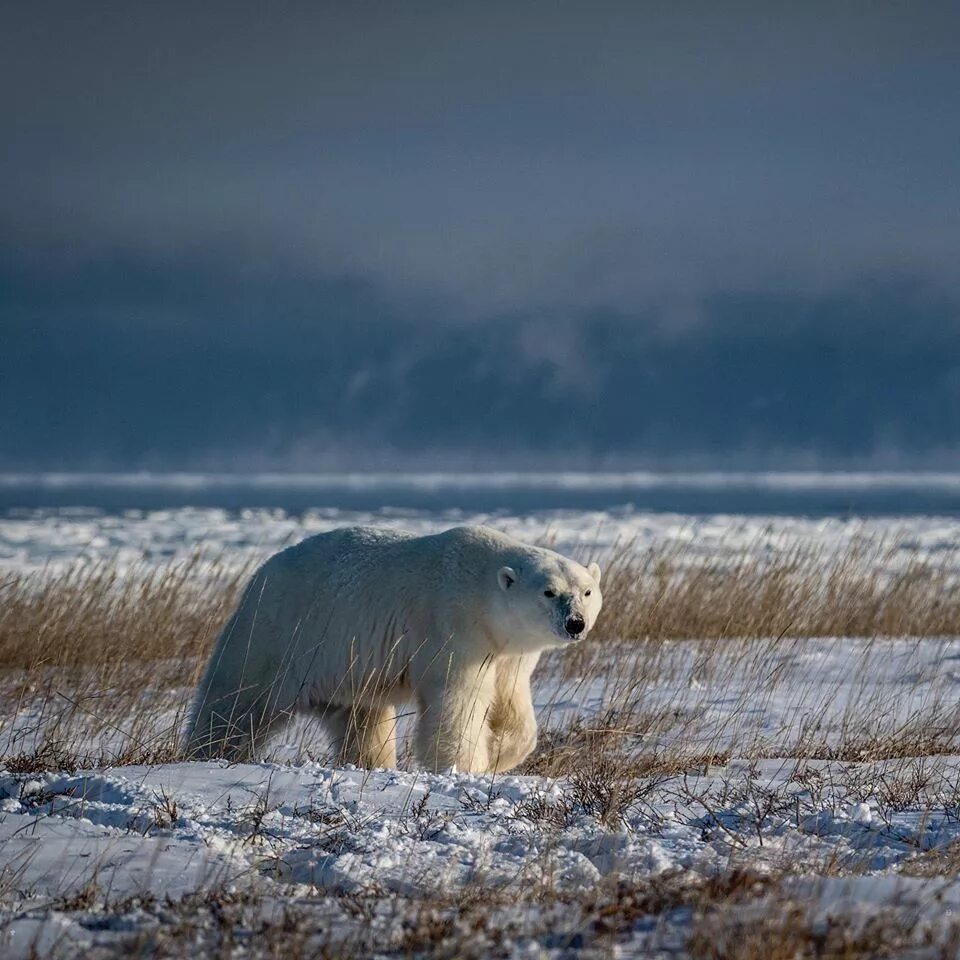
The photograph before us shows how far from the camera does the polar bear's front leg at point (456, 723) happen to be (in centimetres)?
502

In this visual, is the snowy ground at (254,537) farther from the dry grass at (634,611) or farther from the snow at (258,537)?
the dry grass at (634,611)

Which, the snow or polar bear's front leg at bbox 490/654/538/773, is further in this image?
the snow

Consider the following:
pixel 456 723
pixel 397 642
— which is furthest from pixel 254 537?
pixel 456 723

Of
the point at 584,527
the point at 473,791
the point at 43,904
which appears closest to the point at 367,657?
the point at 473,791

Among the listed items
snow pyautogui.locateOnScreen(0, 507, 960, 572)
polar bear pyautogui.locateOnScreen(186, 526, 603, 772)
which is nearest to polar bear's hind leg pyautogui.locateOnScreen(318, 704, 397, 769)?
polar bear pyautogui.locateOnScreen(186, 526, 603, 772)

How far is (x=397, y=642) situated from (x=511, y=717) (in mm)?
721

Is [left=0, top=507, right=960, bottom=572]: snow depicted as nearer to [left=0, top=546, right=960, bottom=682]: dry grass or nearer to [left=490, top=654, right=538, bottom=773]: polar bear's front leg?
[left=0, top=546, right=960, bottom=682]: dry grass

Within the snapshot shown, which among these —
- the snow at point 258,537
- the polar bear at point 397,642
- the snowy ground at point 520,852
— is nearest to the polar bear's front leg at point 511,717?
the polar bear at point 397,642

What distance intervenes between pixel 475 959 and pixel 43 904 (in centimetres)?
130

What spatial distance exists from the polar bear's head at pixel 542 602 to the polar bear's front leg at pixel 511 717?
0.17 metres

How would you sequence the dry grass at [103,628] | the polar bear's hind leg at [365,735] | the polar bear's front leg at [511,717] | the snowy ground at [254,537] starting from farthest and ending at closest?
the snowy ground at [254,537], the dry grass at [103,628], the polar bear's hind leg at [365,735], the polar bear's front leg at [511,717]

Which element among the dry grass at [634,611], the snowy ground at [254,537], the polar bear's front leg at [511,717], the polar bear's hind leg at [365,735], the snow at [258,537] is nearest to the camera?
the polar bear's front leg at [511,717]

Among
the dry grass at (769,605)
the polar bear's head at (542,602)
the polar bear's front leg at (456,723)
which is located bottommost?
the dry grass at (769,605)

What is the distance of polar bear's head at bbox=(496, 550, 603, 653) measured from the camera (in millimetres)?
5016
